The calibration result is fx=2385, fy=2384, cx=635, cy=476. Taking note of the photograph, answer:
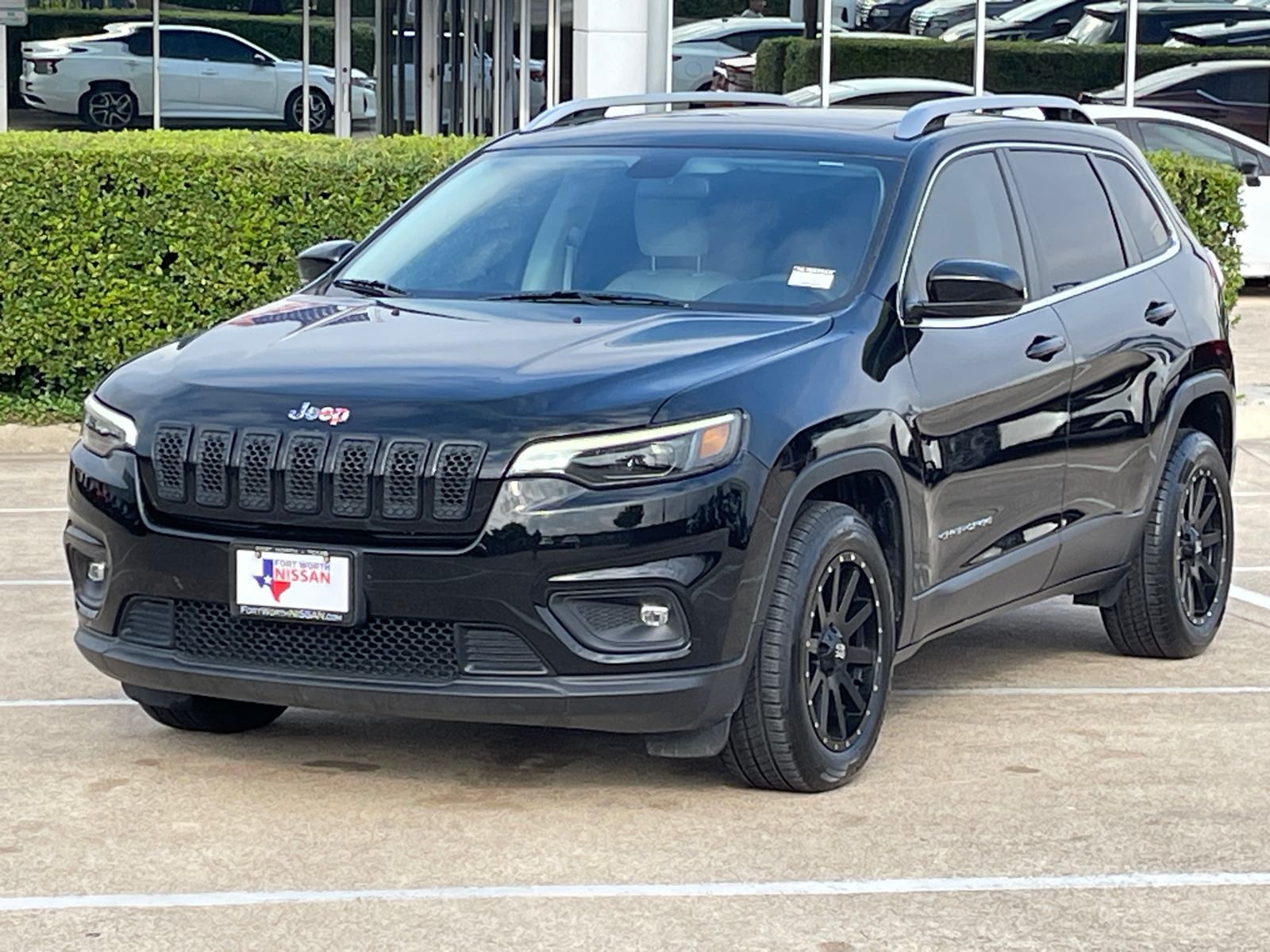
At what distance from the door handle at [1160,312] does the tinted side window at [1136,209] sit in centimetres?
19

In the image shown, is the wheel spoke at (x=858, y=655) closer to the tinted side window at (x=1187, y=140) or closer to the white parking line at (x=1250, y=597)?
the white parking line at (x=1250, y=597)

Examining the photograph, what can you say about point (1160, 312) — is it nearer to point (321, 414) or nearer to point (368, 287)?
point (368, 287)

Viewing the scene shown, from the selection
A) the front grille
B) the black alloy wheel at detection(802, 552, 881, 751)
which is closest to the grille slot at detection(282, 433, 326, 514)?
the front grille

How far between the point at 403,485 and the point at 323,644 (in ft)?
1.50

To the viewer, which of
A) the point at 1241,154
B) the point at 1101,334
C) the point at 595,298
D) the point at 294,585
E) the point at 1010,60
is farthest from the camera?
the point at 1010,60

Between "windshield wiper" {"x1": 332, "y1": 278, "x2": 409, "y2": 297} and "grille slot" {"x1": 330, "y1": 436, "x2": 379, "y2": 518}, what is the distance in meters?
1.33

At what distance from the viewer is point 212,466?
5.62 m

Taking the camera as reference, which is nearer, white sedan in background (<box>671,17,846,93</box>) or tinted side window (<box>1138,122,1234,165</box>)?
tinted side window (<box>1138,122,1234,165</box>)

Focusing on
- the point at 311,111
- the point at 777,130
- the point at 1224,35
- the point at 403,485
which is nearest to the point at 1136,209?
the point at 777,130

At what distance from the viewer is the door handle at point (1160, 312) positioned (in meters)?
7.51

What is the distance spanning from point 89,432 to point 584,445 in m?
1.44

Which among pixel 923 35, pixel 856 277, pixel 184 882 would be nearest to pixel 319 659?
pixel 184 882

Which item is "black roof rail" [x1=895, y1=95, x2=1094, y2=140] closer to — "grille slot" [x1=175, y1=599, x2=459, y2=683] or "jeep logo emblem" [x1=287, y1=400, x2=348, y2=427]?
"jeep logo emblem" [x1=287, y1=400, x2=348, y2=427]

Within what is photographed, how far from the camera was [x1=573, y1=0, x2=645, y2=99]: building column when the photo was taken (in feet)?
69.6
